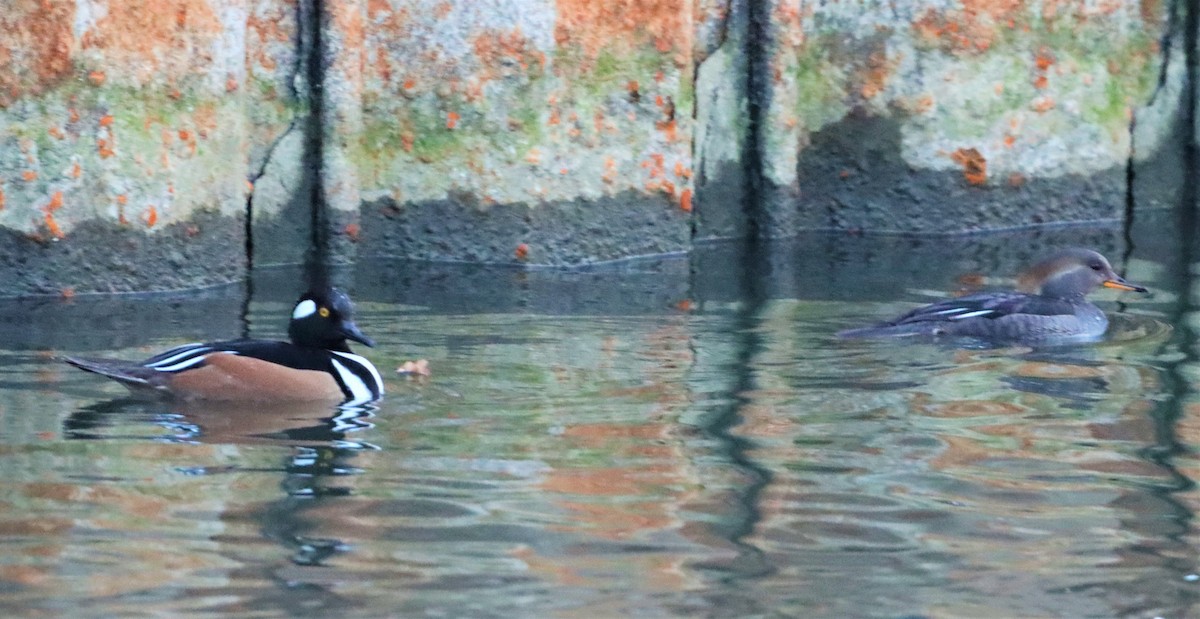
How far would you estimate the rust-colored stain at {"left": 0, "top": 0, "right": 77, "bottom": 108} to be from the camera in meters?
8.45

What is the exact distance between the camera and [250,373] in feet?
22.9

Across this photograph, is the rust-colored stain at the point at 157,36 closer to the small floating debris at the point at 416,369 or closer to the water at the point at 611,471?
the water at the point at 611,471

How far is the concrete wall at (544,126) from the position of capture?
880 cm

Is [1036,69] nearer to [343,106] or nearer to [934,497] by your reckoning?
[343,106]

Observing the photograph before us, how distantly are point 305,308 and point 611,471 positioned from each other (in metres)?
1.80

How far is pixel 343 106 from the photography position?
9.88 meters

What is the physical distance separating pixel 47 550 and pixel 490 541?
1105mm

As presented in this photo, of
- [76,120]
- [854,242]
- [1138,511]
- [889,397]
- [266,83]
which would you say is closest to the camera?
[1138,511]

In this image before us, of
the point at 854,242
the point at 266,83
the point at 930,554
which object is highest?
the point at 266,83

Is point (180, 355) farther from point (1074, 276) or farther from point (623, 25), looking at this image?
point (1074, 276)

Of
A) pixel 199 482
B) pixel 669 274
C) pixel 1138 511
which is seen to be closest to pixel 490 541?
pixel 199 482

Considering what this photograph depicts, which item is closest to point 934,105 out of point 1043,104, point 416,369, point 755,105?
point 1043,104

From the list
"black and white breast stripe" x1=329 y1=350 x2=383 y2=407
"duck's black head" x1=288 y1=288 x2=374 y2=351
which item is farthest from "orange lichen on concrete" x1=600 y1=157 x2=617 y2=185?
"black and white breast stripe" x1=329 y1=350 x2=383 y2=407

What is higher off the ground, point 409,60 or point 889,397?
point 409,60
